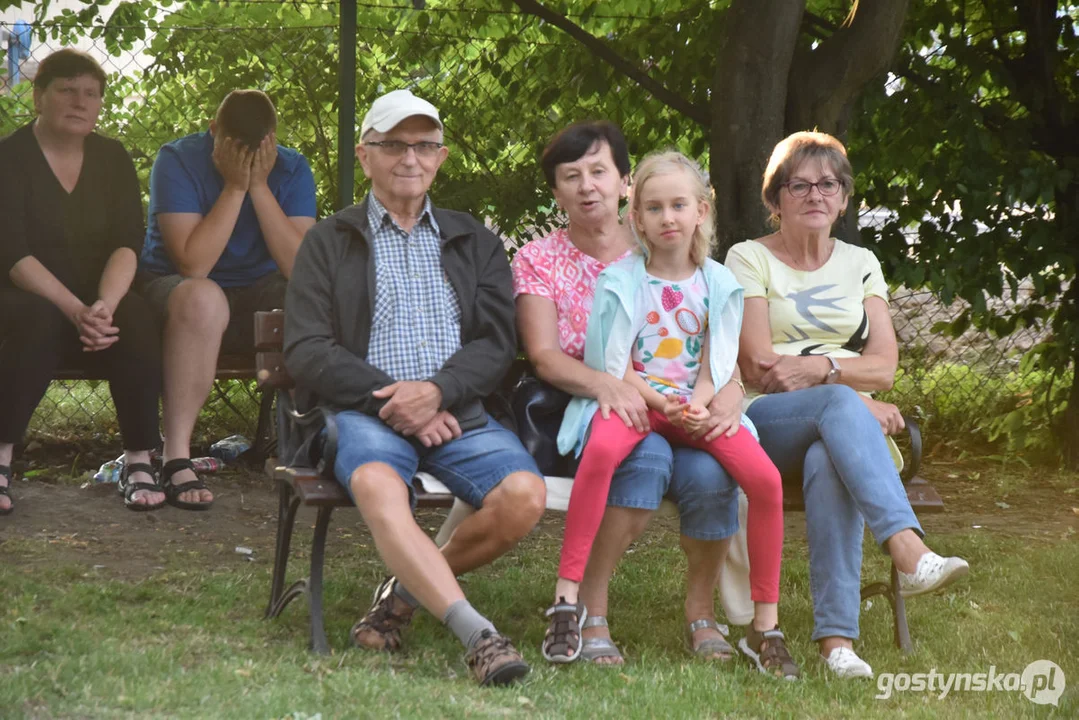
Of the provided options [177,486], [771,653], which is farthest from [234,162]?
[771,653]

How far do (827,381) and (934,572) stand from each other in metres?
0.72

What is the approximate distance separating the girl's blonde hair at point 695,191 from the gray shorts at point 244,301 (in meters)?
1.95

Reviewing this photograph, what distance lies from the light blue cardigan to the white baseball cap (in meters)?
0.73

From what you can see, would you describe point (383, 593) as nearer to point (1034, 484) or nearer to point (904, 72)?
point (904, 72)

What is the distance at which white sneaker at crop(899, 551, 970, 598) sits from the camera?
142 inches

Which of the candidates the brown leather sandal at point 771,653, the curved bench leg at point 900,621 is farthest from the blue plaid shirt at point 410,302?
the curved bench leg at point 900,621

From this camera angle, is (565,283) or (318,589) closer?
(318,589)

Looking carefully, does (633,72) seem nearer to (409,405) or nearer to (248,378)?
(248,378)

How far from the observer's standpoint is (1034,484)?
6.68 metres

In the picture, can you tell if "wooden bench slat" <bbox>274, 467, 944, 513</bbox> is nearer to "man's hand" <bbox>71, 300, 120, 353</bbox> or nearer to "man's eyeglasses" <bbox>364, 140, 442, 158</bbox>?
"man's eyeglasses" <bbox>364, 140, 442, 158</bbox>

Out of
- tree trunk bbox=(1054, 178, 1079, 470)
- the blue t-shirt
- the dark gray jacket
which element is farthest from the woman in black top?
tree trunk bbox=(1054, 178, 1079, 470)

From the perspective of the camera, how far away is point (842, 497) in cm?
384

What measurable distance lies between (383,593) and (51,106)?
2592mm

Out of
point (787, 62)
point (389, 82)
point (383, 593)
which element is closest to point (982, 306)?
point (787, 62)
